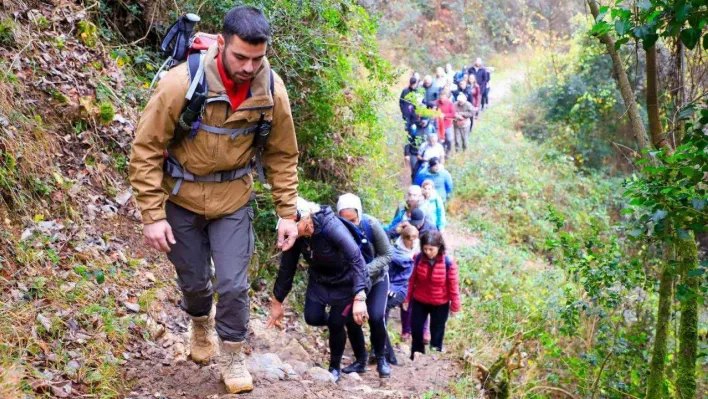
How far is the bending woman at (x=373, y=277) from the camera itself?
6.11 m

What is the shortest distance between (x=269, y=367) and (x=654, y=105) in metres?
3.97

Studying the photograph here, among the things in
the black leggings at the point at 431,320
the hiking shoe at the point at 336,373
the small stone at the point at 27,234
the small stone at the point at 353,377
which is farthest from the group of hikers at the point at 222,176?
the black leggings at the point at 431,320

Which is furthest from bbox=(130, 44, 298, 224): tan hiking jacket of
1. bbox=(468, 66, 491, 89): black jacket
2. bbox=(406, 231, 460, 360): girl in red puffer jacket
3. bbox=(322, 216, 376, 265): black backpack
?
bbox=(468, 66, 491, 89): black jacket

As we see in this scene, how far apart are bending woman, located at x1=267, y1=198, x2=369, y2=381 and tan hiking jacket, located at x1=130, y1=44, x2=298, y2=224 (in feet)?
3.76

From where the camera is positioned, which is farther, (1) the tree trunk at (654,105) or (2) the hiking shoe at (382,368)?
(2) the hiking shoe at (382,368)

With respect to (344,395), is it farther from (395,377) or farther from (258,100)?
(258,100)

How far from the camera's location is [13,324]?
4352mm

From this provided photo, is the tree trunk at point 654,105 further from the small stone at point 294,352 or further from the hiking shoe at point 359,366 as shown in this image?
the small stone at point 294,352

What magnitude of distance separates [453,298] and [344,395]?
8.60ft

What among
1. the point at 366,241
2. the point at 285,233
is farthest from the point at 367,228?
the point at 285,233

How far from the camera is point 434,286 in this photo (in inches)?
300

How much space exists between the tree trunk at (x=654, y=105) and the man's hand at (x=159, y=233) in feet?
13.7

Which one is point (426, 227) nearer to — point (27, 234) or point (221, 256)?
point (27, 234)

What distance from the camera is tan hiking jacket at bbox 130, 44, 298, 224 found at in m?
3.80
